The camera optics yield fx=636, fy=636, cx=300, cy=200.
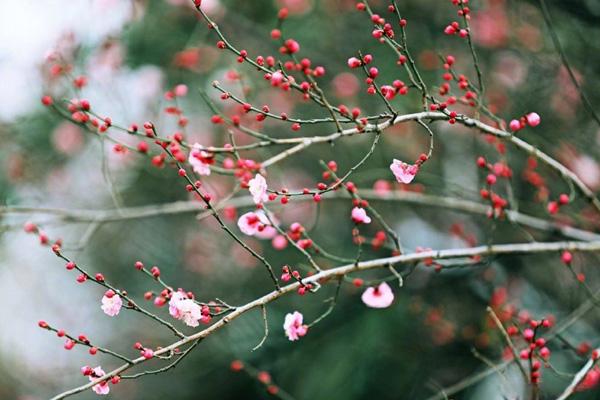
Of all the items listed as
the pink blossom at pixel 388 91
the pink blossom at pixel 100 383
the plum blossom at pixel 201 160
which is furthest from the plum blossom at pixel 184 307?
the pink blossom at pixel 388 91

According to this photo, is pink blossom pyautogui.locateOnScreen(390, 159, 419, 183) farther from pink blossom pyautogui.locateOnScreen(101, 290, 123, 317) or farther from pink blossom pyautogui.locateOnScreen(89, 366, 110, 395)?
pink blossom pyautogui.locateOnScreen(89, 366, 110, 395)

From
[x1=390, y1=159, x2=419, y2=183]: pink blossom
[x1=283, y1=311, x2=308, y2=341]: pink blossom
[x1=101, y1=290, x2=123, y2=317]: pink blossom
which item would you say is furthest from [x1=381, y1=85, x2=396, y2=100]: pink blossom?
[x1=101, y1=290, x2=123, y2=317]: pink blossom

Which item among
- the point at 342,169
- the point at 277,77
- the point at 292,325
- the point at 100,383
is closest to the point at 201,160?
the point at 277,77

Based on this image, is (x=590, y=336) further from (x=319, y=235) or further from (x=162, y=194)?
→ (x=162, y=194)

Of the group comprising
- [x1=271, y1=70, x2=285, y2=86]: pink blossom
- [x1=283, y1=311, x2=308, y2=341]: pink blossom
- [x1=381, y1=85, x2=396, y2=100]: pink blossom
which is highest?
[x1=271, y1=70, x2=285, y2=86]: pink blossom

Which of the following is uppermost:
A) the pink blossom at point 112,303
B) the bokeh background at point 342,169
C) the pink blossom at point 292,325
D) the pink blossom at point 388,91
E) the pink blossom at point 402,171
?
the pink blossom at point 388,91

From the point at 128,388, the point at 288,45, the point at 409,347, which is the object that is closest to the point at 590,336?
the point at 409,347

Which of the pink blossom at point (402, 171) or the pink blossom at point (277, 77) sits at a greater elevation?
the pink blossom at point (277, 77)

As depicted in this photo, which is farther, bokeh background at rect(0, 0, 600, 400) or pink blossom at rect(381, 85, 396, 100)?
bokeh background at rect(0, 0, 600, 400)

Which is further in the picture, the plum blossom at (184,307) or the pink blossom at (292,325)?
the pink blossom at (292,325)

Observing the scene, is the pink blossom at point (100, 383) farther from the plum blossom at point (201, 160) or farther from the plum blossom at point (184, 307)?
the plum blossom at point (201, 160)
